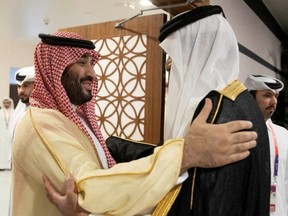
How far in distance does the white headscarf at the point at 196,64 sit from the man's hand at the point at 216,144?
126mm

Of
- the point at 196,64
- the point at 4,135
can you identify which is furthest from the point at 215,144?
the point at 4,135

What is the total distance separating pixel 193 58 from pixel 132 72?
166cm

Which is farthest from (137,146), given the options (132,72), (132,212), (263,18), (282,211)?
(263,18)

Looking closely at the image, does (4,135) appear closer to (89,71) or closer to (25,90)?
(25,90)

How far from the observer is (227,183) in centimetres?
111

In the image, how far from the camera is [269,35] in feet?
19.4

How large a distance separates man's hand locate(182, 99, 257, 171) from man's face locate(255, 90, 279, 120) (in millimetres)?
2338

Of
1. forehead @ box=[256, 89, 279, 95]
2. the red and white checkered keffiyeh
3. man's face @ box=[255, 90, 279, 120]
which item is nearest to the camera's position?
the red and white checkered keffiyeh

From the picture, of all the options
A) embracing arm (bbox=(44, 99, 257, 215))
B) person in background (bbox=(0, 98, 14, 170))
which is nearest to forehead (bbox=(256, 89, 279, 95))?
embracing arm (bbox=(44, 99, 257, 215))

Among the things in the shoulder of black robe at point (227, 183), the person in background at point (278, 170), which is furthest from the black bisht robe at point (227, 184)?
the person in background at point (278, 170)

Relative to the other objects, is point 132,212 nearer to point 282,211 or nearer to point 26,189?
point 26,189

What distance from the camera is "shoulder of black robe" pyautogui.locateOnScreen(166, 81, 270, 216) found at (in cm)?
111

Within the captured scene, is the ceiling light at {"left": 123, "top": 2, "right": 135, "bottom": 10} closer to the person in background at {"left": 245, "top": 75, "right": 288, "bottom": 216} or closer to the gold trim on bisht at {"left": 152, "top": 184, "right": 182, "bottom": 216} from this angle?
the person in background at {"left": 245, "top": 75, "right": 288, "bottom": 216}

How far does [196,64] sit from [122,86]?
5.67 feet
